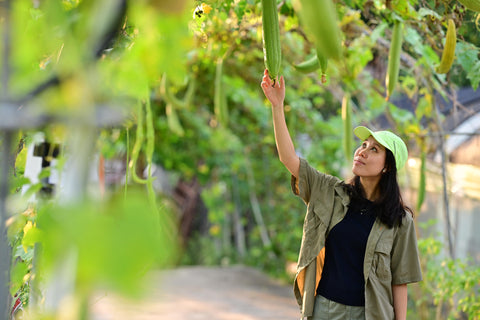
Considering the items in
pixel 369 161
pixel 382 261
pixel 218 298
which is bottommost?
pixel 218 298

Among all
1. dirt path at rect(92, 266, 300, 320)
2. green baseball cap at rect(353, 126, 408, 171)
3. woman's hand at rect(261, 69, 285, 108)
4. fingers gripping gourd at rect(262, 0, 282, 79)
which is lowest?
dirt path at rect(92, 266, 300, 320)

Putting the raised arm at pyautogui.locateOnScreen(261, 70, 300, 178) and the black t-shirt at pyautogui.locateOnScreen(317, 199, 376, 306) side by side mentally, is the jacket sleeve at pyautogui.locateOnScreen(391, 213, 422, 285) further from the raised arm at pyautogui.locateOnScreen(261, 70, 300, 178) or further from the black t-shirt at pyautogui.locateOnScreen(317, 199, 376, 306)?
the raised arm at pyautogui.locateOnScreen(261, 70, 300, 178)

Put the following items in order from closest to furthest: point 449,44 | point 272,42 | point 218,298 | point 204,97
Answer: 1. point 272,42
2. point 449,44
3. point 218,298
4. point 204,97

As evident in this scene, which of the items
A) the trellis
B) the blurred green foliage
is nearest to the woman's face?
→ the blurred green foliage

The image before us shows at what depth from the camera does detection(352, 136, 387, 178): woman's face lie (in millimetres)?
1778

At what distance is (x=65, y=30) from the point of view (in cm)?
50

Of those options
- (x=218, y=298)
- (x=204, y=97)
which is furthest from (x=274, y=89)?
(x=204, y=97)

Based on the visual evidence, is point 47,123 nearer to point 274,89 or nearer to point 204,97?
point 274,89

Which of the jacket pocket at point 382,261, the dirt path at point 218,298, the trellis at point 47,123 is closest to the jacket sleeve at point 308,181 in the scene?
the jacket pocket at point 382,261

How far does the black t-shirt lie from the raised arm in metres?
0.23

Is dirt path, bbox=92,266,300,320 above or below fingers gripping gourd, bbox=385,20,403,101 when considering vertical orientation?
below

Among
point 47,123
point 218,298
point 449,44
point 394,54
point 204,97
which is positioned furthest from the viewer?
point 204,97

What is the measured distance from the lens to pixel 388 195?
69.2 inches

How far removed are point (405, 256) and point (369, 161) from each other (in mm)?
320
